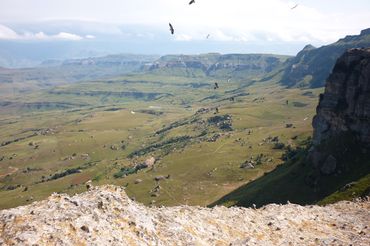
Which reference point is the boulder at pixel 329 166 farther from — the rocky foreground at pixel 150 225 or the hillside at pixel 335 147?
the rocky foreground at pixel 150 225

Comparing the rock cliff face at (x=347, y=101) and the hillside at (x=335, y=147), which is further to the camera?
the rock cliff face at (x=347, y=101)

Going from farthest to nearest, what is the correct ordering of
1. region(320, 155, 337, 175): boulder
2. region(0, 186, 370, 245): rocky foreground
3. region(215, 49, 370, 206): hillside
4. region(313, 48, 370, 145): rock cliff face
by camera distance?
1. region(313, 48, 370, 145): rock cliff face
2. region(320, 155, 337, 175): boulder
3. region(215, 49, 370, 206): hillside
4. region(0, 186, 370, 245): rocky foreground

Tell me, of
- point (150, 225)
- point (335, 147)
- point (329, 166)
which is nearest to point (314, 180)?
point (329, 166)

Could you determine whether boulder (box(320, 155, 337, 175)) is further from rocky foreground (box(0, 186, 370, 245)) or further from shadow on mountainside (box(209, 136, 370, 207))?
rocky foreground (box(0, 186, 370, 245))

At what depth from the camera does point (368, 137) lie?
13475 cm

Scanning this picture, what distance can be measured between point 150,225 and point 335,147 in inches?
4988

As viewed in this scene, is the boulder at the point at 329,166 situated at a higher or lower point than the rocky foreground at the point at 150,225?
lower

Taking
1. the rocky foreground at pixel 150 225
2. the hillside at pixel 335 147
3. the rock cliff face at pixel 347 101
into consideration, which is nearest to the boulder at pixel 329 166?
the hillside at pixel 335 147

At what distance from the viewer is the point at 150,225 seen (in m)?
33.2

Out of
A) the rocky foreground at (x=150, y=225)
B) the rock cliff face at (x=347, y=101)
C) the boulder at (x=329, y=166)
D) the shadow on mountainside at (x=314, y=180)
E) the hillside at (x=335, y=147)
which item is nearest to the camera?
the rocky foreground at (x=150, y=225)

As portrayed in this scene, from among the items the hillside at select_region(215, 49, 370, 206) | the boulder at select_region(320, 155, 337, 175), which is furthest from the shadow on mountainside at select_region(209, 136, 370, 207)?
the boulder at select_region(320, 155, 337, 175)

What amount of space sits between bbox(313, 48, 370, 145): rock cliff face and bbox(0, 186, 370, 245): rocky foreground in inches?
3913

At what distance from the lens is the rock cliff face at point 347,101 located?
144 m

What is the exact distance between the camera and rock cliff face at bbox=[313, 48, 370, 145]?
143875 millimetres
